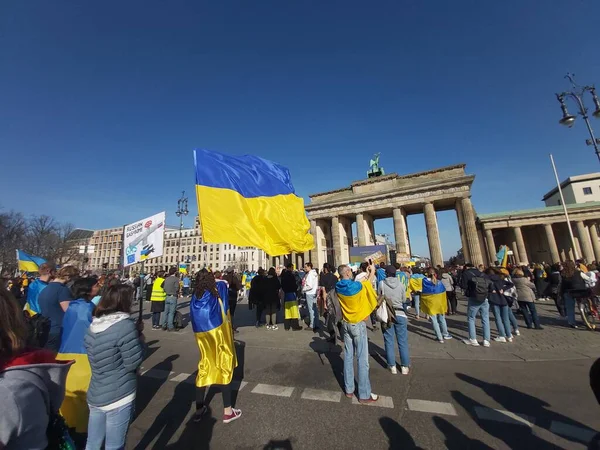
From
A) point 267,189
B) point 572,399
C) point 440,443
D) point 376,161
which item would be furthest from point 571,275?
point 376,161

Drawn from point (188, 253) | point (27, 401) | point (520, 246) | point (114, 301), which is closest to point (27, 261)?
point (114, 301)

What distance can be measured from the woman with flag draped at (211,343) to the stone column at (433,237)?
3530 centimetres

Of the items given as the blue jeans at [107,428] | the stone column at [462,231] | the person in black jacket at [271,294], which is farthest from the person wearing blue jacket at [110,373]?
the stone column at [462,231]

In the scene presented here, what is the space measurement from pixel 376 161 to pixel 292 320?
42.6 meters

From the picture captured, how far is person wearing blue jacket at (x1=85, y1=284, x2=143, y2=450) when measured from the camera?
2.34 m

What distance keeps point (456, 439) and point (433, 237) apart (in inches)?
1396

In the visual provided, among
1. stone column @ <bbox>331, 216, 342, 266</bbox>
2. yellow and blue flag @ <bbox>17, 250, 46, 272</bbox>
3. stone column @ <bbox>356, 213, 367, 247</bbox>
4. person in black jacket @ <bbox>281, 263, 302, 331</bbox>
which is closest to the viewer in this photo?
person in black jacket @ <bbox>281, 263, 302, 331</bbox>

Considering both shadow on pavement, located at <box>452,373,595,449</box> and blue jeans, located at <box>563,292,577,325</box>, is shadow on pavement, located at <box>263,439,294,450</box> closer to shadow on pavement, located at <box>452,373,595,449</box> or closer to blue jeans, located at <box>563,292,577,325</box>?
shadow on pavement, located at <box>452,373,595,449</box>

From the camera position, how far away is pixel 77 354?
3230mm

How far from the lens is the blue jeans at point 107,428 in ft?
7.63

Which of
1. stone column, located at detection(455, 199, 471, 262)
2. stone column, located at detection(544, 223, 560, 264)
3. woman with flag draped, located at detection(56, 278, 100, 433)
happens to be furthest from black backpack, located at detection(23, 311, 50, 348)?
stone column, located at detection(544, 223, 560, 264)

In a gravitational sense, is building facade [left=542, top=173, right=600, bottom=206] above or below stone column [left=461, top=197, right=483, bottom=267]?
above

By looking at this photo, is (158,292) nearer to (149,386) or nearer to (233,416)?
(149,386)

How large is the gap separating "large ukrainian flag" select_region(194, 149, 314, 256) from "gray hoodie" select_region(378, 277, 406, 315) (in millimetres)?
1974
